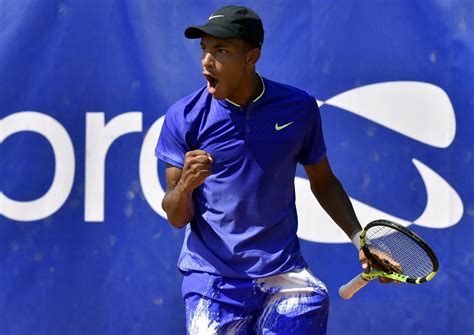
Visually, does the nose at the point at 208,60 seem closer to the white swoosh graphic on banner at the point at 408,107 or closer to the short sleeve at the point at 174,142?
the short sleeve at the point at 174,142

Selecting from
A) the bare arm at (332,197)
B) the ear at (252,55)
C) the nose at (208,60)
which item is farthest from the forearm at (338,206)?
the nose at (208,60)

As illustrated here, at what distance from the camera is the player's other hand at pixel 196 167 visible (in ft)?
10.3

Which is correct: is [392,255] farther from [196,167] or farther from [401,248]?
[196,167]

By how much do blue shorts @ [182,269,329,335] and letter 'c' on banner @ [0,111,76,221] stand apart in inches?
69.8

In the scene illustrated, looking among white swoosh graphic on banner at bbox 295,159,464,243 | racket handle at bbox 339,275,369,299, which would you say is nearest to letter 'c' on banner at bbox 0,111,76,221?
white swoosh graphic on banner at bbox 295,159,464,243

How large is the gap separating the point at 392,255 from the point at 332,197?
341 millimetres

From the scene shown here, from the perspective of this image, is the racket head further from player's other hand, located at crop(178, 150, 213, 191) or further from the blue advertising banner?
the blue advertising banner

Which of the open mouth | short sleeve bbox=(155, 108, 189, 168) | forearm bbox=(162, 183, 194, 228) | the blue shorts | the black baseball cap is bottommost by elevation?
the blue shorts

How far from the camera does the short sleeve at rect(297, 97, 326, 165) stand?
140 inches

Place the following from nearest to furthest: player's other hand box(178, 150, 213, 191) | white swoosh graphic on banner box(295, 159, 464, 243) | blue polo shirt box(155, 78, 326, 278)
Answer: player's other hand box(178, 150, 213, 191) → blue polo shirt box(155, 78, 326, 278) → white swoosh graphic on banner box(295, 159, 464, 243)

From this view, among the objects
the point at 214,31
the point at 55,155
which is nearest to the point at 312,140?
the point at 214,31

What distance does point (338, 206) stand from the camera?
3656 mm

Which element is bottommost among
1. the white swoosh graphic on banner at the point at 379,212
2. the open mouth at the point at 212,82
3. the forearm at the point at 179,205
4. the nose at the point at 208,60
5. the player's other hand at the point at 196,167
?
the white swoosh graphic on banner at the point at 379,212

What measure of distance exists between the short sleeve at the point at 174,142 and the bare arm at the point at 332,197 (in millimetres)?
540
